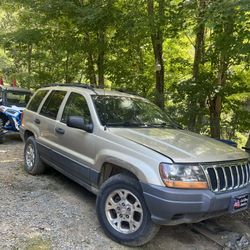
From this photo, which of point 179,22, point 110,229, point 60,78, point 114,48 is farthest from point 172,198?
point 60,78

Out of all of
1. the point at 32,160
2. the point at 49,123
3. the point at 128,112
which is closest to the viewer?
the point at 128,112

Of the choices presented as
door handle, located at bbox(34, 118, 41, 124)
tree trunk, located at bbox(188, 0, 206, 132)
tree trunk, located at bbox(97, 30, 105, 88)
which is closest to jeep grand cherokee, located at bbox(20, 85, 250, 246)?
door handle, located at bbox(34, 118, 41, 124)

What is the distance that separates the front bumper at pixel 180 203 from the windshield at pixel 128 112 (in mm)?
1490

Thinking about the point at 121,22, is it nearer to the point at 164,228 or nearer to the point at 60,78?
the point at 60,78

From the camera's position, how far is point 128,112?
5461 mm

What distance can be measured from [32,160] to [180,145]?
3.44 m

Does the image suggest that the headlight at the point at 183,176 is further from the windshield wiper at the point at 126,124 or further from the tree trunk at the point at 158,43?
the tree trunk at the point at 158,43

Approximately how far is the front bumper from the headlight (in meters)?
0.06

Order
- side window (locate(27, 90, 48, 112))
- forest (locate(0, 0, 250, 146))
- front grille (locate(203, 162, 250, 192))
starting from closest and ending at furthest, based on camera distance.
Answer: front grille (locate(203, 162, 250, 192)), side window (locate(27, 90, 48, 112)), forest (locate(0, 0, 250, 146))

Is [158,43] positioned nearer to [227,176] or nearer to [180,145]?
[180,145]

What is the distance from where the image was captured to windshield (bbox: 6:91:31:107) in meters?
11.3

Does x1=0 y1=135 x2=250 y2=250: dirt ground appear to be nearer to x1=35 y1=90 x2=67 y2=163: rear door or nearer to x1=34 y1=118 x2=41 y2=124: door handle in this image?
x1=35 y1=90 x2=67 y2=163: rear door

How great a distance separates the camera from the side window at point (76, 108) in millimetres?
5348

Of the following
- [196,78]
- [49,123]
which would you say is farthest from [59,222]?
[196,78]
